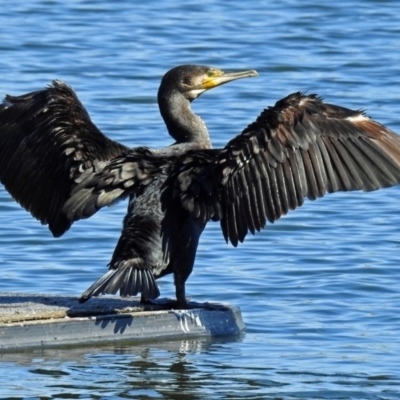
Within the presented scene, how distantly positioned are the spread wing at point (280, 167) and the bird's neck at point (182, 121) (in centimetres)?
35

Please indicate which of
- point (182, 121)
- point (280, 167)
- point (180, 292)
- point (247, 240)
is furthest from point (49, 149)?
point (247, 240)

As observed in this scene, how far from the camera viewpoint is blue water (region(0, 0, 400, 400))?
764 centimetres

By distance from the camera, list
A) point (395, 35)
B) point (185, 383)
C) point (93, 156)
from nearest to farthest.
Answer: point (185, 383) < point (93, 156) < point (395, 35)

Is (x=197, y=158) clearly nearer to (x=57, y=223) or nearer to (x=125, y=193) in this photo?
(x=125, y=193)

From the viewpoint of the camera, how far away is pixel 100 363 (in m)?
7.70

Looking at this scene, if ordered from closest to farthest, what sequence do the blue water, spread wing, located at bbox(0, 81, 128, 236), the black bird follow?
1. the blue water
2. the black bird
3. spread wing, located at bbox(0, 81, 128, 236)

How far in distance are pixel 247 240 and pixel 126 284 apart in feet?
11.5

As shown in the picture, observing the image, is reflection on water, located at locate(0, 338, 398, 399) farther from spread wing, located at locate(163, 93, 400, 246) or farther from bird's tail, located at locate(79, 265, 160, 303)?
spread wing, located at locate(163, 93, 400, 246)

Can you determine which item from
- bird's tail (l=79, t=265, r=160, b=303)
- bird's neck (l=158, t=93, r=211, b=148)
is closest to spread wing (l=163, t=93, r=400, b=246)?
A: bird's neck (l=158, t=93, r=211, b=148)

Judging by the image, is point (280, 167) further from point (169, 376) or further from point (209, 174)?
point (169, 376)

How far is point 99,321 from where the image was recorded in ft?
25.6

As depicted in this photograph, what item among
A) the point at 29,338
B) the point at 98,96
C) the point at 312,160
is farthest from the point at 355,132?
the point at 98,96

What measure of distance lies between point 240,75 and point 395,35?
368 inches

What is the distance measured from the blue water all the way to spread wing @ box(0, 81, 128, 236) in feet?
3.33
